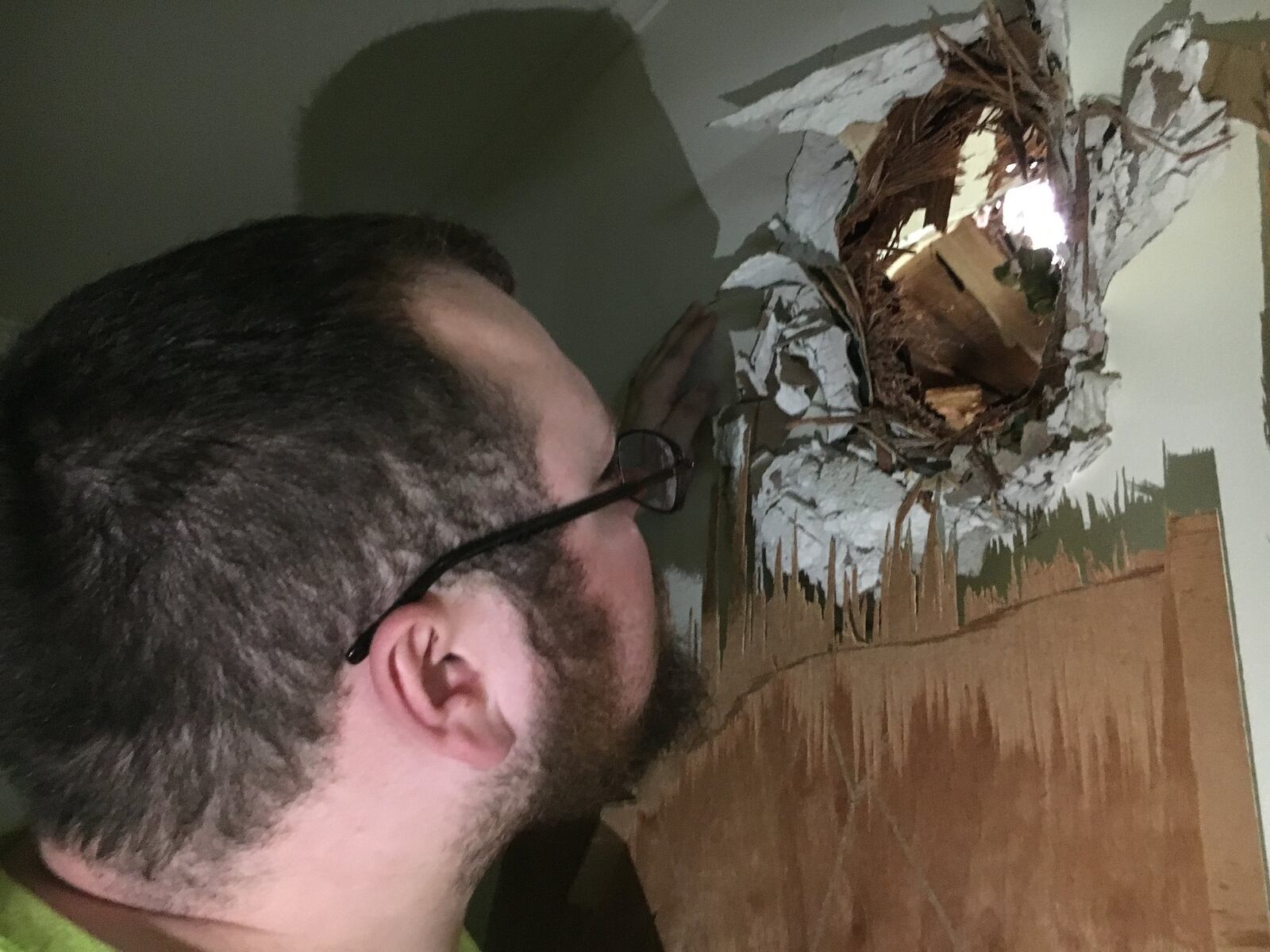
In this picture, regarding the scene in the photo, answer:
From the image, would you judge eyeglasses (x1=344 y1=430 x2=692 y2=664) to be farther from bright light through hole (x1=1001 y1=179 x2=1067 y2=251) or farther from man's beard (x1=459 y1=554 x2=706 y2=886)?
bright light through hole (x1=1001 y1=179 x2=1067 y2=251)

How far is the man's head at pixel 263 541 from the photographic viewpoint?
66 cm

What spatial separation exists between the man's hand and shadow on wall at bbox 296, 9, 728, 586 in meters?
0.07

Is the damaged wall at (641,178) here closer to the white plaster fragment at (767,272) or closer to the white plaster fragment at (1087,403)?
the white plaster fragment at (1087,403)

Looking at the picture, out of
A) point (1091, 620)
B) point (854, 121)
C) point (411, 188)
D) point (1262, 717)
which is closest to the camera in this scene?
point (1262, 717)

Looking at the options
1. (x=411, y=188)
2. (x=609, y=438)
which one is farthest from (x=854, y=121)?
(x=411, y=188)

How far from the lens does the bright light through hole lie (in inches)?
34.4

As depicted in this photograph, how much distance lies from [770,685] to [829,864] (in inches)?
7.8

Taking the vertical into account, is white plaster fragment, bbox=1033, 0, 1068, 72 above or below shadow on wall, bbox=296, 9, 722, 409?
below

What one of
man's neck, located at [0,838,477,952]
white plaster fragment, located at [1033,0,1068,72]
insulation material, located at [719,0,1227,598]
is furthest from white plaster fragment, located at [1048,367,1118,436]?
man's neck, located at [0,838,477,952]

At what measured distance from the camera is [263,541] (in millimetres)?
657

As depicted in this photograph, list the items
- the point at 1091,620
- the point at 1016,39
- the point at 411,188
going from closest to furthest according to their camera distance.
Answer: the point at 1091,620 → the point at 1016,39 → the point at 411,188

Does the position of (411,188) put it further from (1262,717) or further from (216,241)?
(1262,717)

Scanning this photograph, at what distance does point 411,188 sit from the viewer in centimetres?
172

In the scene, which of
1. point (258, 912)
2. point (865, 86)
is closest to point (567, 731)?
point (258, 912)
